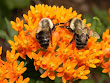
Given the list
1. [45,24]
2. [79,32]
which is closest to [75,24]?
[79,32]

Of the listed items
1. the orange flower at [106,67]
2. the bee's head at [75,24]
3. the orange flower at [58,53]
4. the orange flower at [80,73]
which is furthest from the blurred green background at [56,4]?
the bee's head at [75,24]

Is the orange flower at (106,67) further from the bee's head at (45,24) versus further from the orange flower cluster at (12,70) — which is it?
the orange flower cluster at (12,70)

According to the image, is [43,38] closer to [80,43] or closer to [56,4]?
[80,43]

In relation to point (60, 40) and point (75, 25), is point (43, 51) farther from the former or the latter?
point (75, 25)

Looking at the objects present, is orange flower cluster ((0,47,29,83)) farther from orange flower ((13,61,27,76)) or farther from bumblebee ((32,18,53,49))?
bumblebee ((32,18,53,49))

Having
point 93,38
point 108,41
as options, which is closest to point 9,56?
point 93,38

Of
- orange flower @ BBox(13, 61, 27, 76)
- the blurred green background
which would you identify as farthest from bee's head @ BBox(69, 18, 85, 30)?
orange flower @ BBox(13, 61, 27, 76)
